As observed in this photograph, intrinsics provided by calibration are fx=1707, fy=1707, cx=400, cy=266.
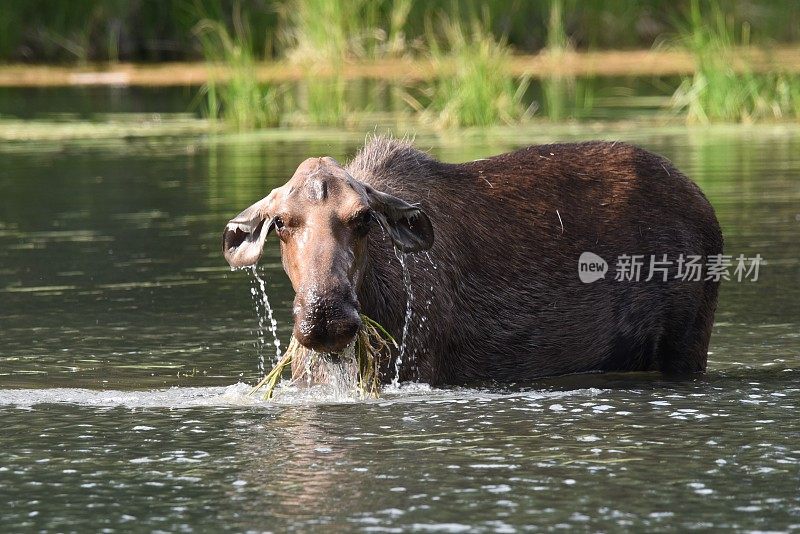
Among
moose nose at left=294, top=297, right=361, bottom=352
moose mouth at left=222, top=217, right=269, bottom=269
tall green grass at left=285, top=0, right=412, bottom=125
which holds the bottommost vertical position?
moose nose at left=294, top=297, right=361, bottom=352

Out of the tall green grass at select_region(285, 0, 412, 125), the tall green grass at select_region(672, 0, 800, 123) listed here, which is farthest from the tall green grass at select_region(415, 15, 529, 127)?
the tall green grass at select_region(285, 0, 412, 125)

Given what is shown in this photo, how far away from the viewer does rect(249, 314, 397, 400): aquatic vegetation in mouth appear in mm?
8102

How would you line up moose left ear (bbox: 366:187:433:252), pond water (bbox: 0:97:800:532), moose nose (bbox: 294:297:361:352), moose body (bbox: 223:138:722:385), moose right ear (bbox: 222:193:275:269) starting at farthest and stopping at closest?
moose body (bbox: 223:138:722:385), moose left ear (bbox: 366:187:433:252), moose right ear (bbox: 222:193:275:269), moose nose (bbox: 294:297:361:352), pond water (bbox: 0:97:800:532)

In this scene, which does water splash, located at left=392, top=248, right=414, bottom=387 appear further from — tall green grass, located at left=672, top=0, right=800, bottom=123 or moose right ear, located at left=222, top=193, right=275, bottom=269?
tall green grass, located at left=672, top=0, right=800, bottom=123

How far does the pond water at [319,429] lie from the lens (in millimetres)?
6312

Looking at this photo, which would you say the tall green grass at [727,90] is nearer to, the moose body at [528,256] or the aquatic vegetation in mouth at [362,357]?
the moose body at [528,256]

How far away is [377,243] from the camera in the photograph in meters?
8.59

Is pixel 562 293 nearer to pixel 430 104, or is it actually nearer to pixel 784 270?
pixel 784 270

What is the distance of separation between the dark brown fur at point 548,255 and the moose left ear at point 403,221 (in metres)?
0.33

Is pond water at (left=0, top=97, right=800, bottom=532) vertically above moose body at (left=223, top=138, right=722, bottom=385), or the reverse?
moose body at (left=223, top=138, right=722, bottom=385)

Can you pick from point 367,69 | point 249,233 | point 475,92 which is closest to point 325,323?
point 249,233

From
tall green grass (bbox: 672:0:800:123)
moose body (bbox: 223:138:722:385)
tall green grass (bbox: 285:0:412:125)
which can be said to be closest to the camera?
moose body (bbox: 223:138:722:385)

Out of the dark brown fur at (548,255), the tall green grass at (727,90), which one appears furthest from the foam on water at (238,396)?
the tall green grass at (727,90)

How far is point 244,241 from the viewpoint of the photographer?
27.1 ft
